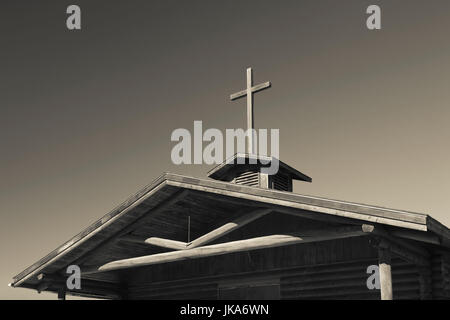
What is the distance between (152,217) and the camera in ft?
49.6

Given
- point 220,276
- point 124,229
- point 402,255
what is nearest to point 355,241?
point 402,255

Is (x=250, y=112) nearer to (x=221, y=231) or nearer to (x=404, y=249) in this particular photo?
(x=221, y=231)

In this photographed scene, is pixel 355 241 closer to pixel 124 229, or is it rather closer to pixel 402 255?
pixel 402 255

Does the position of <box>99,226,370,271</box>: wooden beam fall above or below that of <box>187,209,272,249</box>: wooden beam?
below

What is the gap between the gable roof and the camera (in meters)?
10.9

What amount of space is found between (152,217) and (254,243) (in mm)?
3509

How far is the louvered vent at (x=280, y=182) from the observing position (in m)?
18.5

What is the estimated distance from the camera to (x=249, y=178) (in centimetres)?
1842

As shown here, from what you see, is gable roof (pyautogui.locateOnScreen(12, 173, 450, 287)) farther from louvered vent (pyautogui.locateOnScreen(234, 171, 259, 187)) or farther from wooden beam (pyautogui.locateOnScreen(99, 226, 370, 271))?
louvered vent (pyautogui.locateOnScreen(234, 171, 259, 187))

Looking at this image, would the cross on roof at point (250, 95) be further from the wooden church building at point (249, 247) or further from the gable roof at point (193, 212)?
the gable roof at point (193, 212)

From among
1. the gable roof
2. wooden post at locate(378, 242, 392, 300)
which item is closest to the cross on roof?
the gable roof

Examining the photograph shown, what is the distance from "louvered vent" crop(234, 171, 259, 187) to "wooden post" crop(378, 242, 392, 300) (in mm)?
7204

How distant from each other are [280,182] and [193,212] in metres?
4.36

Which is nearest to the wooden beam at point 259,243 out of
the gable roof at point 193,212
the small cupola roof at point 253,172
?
the gable roof at point 193,212
